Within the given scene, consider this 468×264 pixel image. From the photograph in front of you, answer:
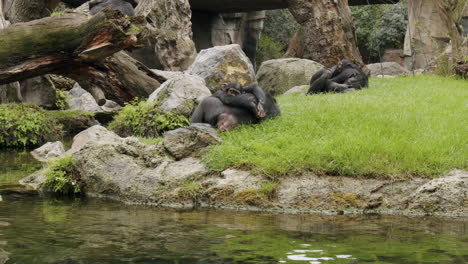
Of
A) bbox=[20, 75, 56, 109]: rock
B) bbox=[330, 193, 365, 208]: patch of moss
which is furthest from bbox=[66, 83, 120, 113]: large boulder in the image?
bbox=[330, 193, 365, 208]: patch of moss

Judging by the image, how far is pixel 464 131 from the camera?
9.73m

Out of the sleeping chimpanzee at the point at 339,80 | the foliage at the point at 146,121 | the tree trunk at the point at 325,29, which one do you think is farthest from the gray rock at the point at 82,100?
the tree trunk at the point at 325,29

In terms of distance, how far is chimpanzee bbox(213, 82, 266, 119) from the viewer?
424 inches

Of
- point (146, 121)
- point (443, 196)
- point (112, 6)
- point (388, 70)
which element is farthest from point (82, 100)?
point (388, 70)

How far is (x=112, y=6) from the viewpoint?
17766 millimetres

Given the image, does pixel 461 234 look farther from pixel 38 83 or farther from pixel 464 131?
→ pixel 38 83

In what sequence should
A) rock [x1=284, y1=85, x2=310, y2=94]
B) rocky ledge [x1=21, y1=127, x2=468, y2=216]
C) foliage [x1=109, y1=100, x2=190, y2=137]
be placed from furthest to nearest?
rock [x1=284, y1=85, x2=310, y2=94] → foliage [x1=109, y1=100, x2=190, y2=137] → rocky ledge [x1=21, y1=127, x2=468, y2=216]

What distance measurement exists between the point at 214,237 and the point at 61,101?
12.5 meters

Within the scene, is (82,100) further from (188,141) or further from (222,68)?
(188,141)

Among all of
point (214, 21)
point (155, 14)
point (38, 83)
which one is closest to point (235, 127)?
point (38, 83)

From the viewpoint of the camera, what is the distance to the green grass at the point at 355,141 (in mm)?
8508

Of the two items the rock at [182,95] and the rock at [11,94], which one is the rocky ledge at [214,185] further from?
the rock at [11,94]

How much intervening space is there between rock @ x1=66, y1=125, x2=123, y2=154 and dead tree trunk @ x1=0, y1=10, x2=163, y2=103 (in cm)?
A: 102

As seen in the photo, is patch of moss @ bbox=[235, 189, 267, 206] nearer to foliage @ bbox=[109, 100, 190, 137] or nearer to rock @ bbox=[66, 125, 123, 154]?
rock @ bbox=[66, 125, 123, 154]
